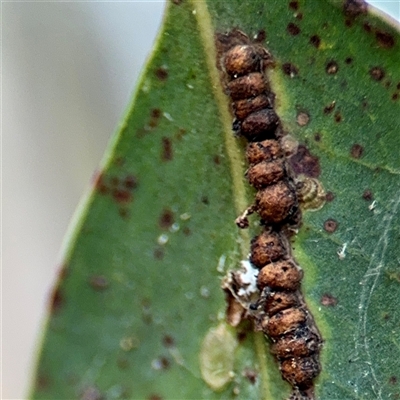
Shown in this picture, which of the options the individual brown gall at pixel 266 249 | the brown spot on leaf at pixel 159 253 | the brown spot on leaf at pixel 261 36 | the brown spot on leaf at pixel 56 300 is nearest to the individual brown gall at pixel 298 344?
the individual brown gall at pixel 266 249

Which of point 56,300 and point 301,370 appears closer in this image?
point 56,300

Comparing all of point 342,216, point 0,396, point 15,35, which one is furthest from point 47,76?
point 342,216

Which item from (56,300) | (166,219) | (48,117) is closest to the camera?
(56,300)

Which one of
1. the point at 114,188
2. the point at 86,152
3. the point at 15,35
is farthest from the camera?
Answer: the point at 86,152

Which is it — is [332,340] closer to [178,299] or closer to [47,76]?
[178,299]

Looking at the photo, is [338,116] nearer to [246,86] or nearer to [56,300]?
[246,86]

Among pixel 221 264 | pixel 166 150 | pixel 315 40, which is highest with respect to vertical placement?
pixel 315 40

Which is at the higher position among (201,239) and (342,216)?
(342,216)

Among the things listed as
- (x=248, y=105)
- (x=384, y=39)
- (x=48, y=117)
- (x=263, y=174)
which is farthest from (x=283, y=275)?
(x=48, y=117)
